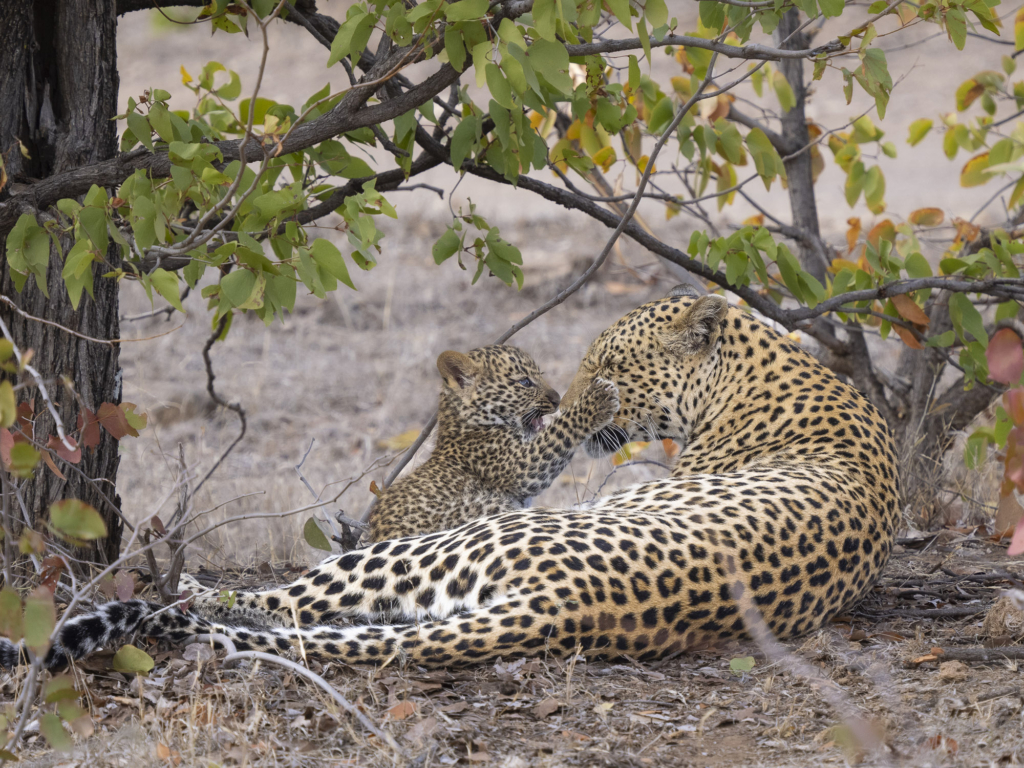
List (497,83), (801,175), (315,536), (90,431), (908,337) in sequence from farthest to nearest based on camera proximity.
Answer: (801,175) → (908,337) → (315,536) → (90,431) → (497,83)

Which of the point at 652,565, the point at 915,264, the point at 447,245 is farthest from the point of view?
the point at 915,264

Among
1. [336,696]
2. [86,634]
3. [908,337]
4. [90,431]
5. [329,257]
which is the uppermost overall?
[329,257]

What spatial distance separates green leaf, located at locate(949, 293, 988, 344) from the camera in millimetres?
4922

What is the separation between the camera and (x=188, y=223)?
5.82 metres

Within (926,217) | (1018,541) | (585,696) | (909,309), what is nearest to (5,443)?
(585,696)

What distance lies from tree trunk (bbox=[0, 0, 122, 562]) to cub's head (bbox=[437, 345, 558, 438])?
1.99 meters

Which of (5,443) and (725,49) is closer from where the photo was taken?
(5,443)

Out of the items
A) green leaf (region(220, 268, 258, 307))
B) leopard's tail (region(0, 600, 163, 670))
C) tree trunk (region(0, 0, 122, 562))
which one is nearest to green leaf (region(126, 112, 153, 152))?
tree trunk (region(0, 0, 122, 562))

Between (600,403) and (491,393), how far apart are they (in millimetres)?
835

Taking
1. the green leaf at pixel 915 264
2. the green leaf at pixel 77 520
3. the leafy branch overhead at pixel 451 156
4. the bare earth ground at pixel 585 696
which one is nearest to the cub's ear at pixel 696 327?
the leafy branch overhead at pixel 451 156

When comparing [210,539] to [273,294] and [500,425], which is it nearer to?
[500,425]

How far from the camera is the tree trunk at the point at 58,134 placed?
4590 millimetres

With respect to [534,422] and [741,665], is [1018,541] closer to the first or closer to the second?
[741,665]

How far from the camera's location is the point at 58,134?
4.73 meters
